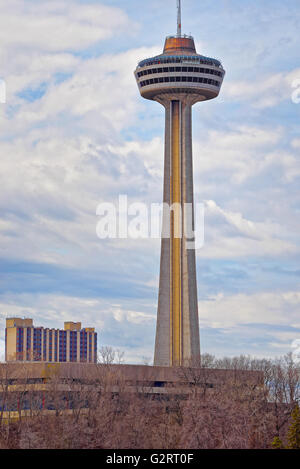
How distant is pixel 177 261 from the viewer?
170 meters

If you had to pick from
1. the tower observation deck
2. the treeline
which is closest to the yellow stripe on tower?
the tower observation deck

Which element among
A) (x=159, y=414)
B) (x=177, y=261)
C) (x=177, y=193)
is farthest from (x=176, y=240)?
(x=159, y=414)

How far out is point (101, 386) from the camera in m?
135

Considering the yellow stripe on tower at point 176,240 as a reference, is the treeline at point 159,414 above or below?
below

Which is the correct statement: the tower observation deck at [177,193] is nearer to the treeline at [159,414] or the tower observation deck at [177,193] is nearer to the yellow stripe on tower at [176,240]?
the yellow stripe on tower at [176,240]

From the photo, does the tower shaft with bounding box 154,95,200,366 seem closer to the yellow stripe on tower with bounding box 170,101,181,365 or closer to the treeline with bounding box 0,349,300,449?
the yellow stripe on tower with bounding box 170,101,181,365

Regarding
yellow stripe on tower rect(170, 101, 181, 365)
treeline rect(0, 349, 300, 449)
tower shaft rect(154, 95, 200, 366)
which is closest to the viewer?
treeline rect(0, 349, 300, 449)

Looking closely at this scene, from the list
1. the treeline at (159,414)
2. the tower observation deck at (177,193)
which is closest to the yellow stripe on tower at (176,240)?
the tower observation deck at (177,193)

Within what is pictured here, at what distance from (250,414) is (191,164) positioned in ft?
212

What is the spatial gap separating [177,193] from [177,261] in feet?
37.1

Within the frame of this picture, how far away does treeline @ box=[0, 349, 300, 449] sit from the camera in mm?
103875

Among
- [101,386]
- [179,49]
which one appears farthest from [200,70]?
[101,386]

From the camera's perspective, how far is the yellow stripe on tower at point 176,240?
169 metres

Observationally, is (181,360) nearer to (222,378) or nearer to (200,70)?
(222,378)
